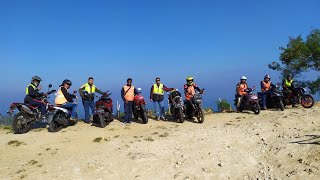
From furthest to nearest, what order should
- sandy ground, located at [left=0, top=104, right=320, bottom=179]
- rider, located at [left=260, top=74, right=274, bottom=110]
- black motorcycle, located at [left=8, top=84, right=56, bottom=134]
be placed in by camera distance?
rider, located at [left=260, top=74, right=274, bottom=110] < black motorcycle, located at [left=8, top=84, right=56, bottom=134] < sandy ground, located at [left=0, top=104, right=320, bottom=179]

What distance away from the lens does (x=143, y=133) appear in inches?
555

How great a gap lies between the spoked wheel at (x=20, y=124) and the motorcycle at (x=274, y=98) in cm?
1175

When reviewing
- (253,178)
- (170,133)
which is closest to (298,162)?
(253,178)

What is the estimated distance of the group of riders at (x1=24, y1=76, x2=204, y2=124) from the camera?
14598 millimetres

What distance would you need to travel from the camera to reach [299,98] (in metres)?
18.2

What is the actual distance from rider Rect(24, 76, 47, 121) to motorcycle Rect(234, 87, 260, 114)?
9734 mm

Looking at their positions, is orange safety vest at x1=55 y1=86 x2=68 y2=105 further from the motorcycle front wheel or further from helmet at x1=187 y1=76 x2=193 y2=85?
the motorcycle front wheel

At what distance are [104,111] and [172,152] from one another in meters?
5.90

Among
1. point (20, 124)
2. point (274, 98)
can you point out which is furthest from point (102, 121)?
point (274, 98)

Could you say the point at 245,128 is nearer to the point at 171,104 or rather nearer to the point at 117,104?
the point at 171,104

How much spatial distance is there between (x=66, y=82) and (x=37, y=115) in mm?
1841

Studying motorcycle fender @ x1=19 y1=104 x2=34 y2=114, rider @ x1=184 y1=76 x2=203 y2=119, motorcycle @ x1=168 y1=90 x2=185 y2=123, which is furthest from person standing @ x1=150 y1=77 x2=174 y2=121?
motorcycle fender @ x1=19 y1=104 x2=34 y2=114

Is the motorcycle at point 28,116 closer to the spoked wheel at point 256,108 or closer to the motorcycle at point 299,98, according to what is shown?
the spoked wheel at point 256,108

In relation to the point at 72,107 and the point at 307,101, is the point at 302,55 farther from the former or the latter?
the point at 72,107
